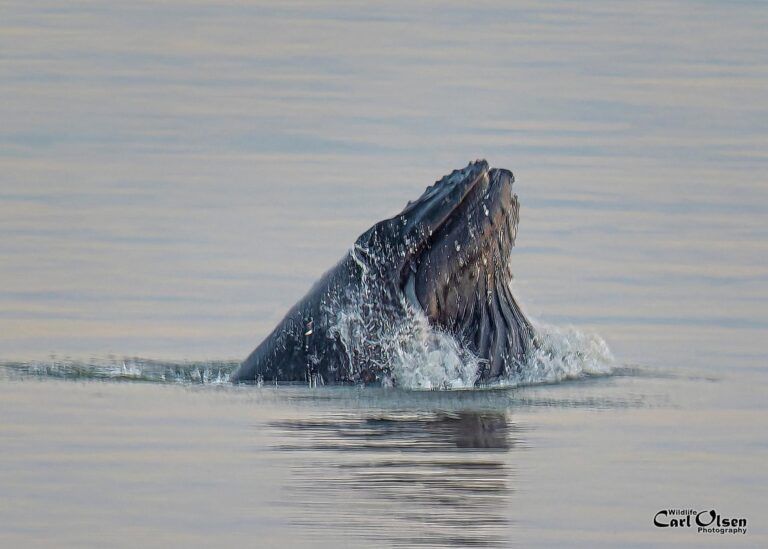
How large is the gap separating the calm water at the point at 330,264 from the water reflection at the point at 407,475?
0.08ft

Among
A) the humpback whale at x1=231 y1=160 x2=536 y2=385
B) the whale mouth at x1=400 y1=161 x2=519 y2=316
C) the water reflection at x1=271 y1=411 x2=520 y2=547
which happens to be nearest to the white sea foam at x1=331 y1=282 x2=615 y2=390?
the humpback whale at x1=231 y1=160 x2=536 y2=385

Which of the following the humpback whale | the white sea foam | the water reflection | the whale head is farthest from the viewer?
the whale head

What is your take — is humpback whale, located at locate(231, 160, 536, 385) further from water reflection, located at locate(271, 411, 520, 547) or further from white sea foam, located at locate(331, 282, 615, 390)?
water reflection, located at locate(271, 411, 520, 547)

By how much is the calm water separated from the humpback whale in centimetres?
36

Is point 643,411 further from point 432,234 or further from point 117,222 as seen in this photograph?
point 117,222

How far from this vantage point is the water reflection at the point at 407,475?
1193 cm

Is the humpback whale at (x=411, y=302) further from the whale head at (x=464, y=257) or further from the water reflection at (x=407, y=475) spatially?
the water reflection at (x=407, y=475)

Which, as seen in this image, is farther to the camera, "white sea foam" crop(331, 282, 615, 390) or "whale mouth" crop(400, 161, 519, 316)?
"whale mouth" crop(400, 161, 519, 316)

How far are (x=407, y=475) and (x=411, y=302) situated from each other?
10.9ft

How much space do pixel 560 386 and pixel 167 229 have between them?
8.29m

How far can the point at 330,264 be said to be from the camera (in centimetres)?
2200

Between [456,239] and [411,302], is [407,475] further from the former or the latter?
[456,239]

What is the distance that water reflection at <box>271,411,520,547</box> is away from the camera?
11930 millimetres

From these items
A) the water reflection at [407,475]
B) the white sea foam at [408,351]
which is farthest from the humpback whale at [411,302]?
the water reflection at [407,475]
